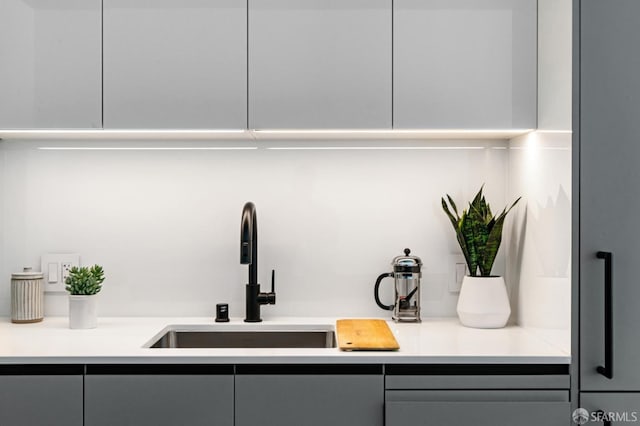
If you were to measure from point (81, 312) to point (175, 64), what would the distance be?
3.01 feet

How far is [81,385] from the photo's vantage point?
67.5 inches

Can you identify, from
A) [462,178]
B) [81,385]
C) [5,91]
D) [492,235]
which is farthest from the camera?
[462,178]

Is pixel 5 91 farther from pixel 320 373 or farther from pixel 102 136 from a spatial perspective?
pixel 320 373

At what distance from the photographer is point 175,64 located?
200 centimetres

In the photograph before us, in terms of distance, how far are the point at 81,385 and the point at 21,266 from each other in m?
0.84

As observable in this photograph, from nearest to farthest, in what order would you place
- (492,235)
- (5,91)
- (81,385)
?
1. (81,385)
2. (5,91)
3. (492,235)

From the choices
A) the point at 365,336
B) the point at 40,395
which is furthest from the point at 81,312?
the point at 365,336

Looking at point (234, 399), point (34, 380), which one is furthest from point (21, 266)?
point (234, 399)

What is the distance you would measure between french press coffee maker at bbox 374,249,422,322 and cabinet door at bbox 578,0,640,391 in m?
0.62

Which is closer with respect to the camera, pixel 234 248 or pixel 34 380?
pixel 34 380

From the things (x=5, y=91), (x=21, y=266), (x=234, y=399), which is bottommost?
(x=234, y=399)

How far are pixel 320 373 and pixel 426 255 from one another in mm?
809

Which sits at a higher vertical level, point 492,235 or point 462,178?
point 462,178

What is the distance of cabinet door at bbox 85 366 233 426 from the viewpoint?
5.62 ft
